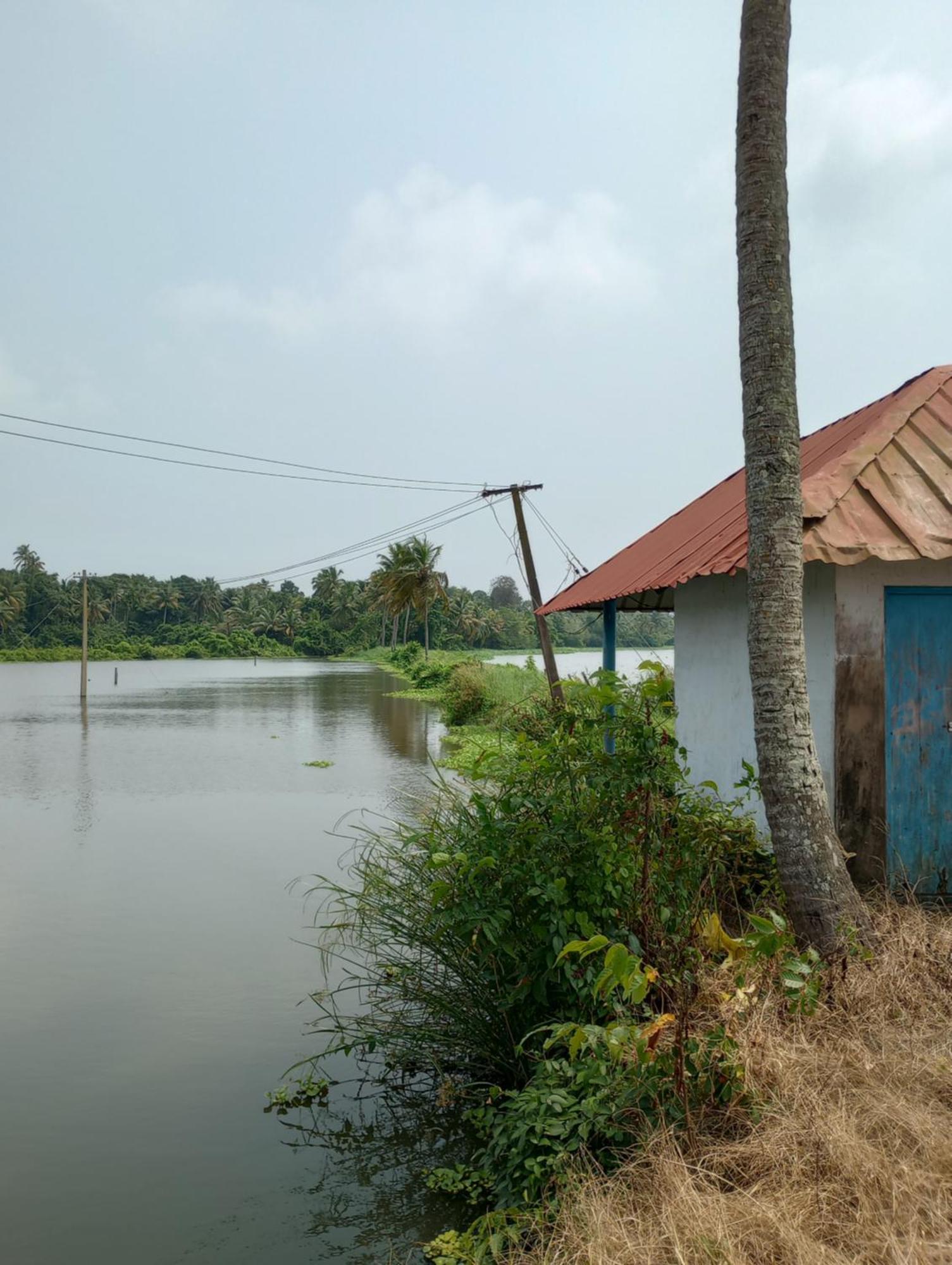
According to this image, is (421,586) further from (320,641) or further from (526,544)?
(320,641)

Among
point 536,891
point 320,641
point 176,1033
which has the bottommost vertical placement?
point 176,1033

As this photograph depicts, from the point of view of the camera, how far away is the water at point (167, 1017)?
4848 mm

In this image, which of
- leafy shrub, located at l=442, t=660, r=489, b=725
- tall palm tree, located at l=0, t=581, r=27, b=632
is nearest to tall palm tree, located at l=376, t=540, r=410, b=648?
leafy shrub, located at l=442, t=660, r=489, b=725

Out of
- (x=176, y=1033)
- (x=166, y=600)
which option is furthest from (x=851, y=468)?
(x=166, y=600)

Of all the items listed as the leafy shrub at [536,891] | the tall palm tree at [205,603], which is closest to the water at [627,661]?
the leafy shrub at [536,891]

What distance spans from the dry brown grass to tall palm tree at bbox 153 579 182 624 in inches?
4442

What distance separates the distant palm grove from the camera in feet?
314

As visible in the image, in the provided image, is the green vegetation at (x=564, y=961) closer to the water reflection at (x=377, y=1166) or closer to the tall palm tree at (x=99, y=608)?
the water reflection at (x=377, y=1166)

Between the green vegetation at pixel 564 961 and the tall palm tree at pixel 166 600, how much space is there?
362 feet

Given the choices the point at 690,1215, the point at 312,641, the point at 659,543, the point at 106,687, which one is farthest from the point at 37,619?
the point at 690,1215

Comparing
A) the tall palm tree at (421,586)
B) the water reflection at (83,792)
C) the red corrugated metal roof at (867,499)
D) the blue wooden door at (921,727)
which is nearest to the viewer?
the red corrugated metal roof at (867,499)

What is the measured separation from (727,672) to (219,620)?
111 metres

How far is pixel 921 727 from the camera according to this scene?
7.17 meters

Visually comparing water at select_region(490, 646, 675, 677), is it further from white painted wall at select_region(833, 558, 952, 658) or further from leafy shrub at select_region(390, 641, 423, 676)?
leafy shrub at select_region(390, 641, 423, 676)
